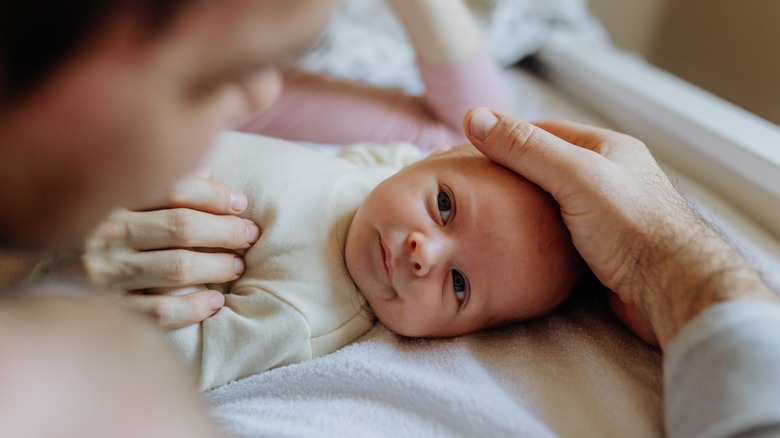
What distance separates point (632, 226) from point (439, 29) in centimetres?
74

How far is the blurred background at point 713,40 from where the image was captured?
5.46 ft

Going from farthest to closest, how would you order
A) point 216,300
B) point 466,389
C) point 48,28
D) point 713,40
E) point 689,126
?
1. point 713,40
2. point 689,126
3. point 216,300
4. point 466,389
5. point 48,28

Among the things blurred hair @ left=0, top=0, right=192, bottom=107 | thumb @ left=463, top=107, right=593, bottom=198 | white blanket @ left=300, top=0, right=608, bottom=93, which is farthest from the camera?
white blanket @ left=300, top=0, right=608, bottom=93

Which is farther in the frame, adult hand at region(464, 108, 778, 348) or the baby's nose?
the baby's nose

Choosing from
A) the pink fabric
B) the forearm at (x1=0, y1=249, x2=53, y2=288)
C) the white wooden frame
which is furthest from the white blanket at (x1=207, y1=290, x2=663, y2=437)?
the pink fabric

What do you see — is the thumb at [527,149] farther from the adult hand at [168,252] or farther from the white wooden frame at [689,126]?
the white wooden frame at [689,126]

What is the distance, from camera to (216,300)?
0.77m

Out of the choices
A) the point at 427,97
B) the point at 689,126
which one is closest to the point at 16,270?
the point at 427,97

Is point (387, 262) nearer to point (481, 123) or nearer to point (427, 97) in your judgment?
point (481, 123)

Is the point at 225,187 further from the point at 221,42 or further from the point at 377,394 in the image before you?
the point at 221,42

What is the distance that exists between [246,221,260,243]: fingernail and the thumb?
0.30m

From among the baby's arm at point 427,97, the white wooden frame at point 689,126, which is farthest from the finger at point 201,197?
the white wooden frame at point 689,126

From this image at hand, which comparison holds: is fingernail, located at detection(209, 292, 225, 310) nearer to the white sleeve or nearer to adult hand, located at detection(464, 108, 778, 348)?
adult hand, located at detection(464, 108, 778, 348)

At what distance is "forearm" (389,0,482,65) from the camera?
1287 millimetres
